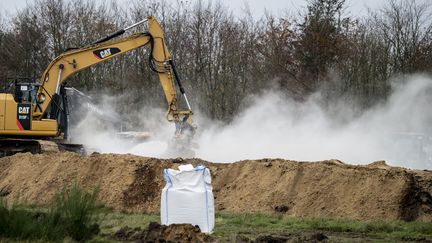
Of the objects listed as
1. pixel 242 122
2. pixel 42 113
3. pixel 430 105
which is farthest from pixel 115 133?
pixel 430 105

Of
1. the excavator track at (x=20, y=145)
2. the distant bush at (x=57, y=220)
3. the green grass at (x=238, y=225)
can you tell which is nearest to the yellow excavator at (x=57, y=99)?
the excavator track at (x=20, y=145)

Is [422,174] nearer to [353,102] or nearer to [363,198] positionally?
[363,198]

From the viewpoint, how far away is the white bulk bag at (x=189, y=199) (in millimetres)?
11664

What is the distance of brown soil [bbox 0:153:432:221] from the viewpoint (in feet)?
49.5

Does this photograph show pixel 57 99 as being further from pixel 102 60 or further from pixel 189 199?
pixel 189 199

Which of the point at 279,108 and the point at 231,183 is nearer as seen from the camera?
the point at 231,183

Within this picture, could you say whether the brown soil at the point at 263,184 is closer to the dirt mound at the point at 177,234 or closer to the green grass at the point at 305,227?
the green grass at the point at 305,227

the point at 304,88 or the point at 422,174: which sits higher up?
the point at 304,88

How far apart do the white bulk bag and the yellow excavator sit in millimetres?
12362

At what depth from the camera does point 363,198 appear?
15.3 m

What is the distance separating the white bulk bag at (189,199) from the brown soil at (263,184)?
430 cm

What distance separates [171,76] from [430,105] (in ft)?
50.1

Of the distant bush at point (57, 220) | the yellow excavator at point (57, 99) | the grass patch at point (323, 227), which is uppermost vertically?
the yellow excavator at point (57, 99)

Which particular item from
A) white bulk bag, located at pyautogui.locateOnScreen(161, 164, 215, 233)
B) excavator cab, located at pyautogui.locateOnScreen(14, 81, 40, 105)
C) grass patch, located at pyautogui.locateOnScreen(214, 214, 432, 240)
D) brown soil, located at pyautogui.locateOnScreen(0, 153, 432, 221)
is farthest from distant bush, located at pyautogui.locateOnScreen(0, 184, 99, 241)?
excavator cab, located at pyautogui.locateOnScreen(14, 81, 40, 105)
